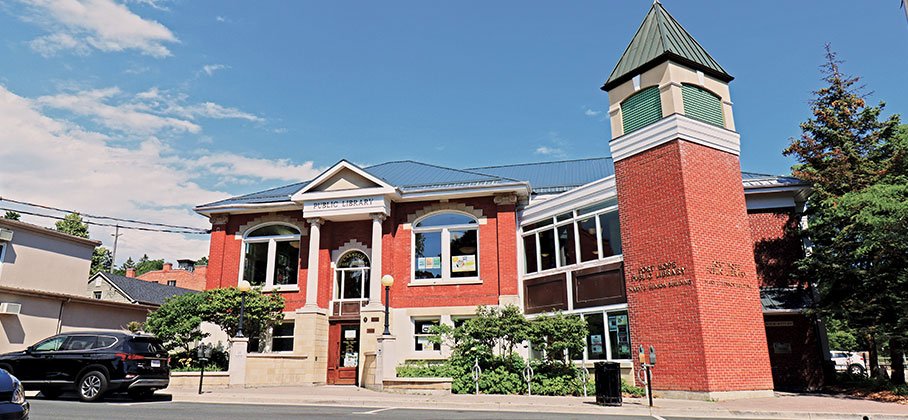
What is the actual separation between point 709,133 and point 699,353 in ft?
21.2

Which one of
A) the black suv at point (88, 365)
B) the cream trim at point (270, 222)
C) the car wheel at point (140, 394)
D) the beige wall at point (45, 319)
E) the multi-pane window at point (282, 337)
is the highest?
the cream trim at point (270, 222)

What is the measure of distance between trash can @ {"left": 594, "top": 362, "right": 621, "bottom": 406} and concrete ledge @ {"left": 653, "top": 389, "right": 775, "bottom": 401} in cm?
269

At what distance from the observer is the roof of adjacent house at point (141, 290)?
38.0m

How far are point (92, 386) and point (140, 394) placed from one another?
1.70 metres

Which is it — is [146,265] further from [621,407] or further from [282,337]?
[621,407]

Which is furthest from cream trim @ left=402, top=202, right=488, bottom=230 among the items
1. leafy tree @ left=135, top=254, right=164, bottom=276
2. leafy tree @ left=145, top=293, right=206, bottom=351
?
leafy tree @ left=135, top=254, right=164, bottom=276

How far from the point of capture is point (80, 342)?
47.0 ft

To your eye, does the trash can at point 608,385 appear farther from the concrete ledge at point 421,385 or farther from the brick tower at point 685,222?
the concrete ledge at point 421,385

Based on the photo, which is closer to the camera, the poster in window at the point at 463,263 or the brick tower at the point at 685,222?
the brick tower at the point at 685,222

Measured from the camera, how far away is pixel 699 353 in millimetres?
15867

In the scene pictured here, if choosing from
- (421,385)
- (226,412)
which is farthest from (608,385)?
(226,412)

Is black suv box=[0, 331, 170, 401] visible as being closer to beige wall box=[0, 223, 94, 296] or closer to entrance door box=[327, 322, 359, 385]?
entrance door box=[327, 322, 359, 385]

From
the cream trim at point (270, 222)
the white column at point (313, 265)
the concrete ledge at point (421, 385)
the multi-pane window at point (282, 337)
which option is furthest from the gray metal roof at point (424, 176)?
the concrete ledge at point (421, 385)

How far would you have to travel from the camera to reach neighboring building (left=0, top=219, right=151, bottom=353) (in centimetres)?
2281
